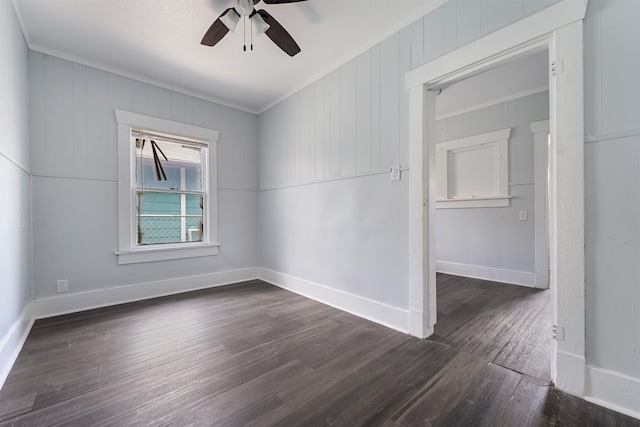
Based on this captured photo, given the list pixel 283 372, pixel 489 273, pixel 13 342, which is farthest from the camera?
pixel 489 273

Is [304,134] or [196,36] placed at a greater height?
[196,36]

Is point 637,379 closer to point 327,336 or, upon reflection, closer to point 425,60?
point 327,336

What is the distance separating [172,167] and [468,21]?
365cm

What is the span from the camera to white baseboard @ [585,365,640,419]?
1382 millimetres

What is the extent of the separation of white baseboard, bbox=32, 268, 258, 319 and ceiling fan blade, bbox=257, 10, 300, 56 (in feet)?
10.1

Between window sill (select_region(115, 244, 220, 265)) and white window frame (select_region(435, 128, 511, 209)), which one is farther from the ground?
white window frame (select_region(435, 128, 511, 209))

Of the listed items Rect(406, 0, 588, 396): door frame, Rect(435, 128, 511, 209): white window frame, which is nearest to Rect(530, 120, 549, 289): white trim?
Rect(435, 128, 511, 209): white window frame

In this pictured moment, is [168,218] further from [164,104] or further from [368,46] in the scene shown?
[368,46]

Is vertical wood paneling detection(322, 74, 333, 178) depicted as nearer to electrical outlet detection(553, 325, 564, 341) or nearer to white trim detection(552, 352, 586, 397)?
electrical outlet detection(553, 325, 564, 341)

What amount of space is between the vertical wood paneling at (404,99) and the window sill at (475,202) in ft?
8.41

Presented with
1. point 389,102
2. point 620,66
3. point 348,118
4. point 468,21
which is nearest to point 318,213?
point 348,118

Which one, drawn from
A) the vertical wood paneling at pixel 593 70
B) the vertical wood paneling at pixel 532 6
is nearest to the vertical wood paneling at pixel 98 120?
the vertical wood paneling at pixel 532 6

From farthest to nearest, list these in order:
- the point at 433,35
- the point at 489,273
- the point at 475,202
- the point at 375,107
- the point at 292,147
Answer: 1. the point at 475,202
2. the point at 489,273
3. the point at 292,147
4. the point at 375,107
5. the point at 433,35

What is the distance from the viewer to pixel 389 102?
2.50 metres
